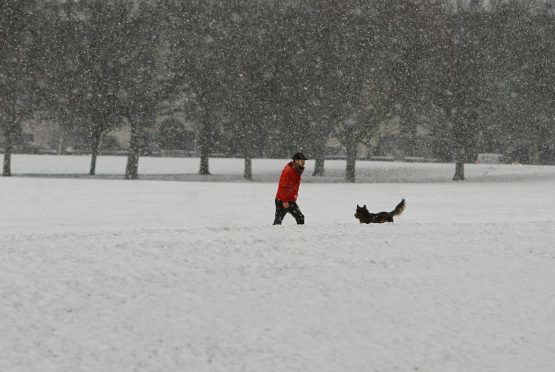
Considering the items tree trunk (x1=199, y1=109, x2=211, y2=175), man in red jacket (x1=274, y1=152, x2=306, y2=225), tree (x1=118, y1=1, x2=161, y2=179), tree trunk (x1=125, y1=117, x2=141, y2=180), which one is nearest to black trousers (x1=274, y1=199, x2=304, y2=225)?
man in red jacket (x1=274, y1=152, x2=306, y2=225)

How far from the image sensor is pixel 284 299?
388 inches

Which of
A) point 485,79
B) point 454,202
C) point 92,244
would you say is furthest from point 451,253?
point 485,79

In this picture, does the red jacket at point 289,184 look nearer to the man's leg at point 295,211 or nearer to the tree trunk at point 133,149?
the man's leg at point 295,211

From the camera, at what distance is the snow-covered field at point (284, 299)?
27.4 feet

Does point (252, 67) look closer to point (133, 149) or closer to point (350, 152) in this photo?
point (350, 152)

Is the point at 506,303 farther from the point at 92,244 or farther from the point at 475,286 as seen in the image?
the point at 92,244

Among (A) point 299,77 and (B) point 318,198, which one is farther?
(A) point 299,77

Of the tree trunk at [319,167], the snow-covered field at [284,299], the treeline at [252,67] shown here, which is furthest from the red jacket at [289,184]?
the tree trunk at [319,167]

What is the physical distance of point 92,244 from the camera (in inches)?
444

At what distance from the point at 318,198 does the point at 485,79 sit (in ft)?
64.1

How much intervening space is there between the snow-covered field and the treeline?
2839cm

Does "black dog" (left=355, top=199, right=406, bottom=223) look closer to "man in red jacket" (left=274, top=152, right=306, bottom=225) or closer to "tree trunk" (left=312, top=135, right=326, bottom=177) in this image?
"man in red jacket" (left=274, top=152, right=306, bottom=225)

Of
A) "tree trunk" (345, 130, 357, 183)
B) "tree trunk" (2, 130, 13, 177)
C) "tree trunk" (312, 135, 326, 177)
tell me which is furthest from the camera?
"tree trunk" (312, 135, 326, 177)

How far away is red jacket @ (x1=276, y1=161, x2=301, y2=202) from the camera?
14367 mm
